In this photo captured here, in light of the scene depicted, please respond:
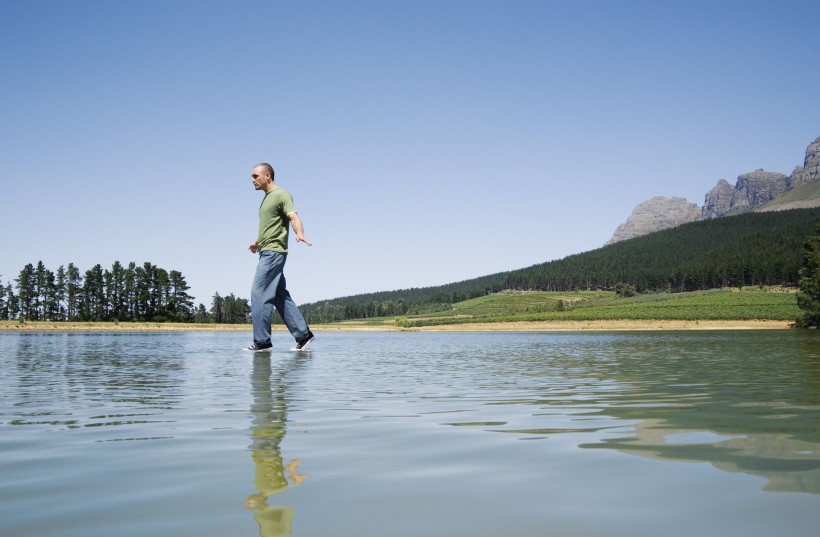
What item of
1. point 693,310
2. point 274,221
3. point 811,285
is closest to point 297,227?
point 274,221

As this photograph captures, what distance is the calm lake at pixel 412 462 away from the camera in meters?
2.49

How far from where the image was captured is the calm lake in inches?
97.9

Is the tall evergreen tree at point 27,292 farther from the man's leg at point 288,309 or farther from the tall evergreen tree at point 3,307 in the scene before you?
the man's leg at point 288,309

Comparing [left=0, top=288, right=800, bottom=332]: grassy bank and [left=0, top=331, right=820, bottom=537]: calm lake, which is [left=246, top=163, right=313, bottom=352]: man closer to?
[left=0, top=331, right=820, bottom=537]: calm lake

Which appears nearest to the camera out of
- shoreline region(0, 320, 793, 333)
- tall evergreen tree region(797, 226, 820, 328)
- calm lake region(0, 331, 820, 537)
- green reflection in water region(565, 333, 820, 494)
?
calm lake region(0, 331, 820, 537)

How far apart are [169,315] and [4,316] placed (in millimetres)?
37447

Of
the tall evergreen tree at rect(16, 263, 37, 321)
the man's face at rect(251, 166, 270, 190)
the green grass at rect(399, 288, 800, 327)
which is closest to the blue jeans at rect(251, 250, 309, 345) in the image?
the man's face at rect(251, 166, 270, 190)

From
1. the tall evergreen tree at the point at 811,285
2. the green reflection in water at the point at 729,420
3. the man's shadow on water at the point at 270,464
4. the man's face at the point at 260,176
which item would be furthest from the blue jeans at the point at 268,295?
the tall evergreen tree at the point at 811,285

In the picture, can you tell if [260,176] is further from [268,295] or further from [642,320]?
[642,320]

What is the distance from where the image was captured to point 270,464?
3543 mm

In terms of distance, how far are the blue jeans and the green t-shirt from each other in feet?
0.83

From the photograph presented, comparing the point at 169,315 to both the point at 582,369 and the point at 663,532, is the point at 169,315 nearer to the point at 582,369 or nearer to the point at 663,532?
the point at 582,369

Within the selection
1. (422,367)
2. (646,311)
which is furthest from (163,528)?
(646,311)

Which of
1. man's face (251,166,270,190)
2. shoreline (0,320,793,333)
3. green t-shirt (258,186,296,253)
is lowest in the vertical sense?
shoreline (0,320,793,333)
